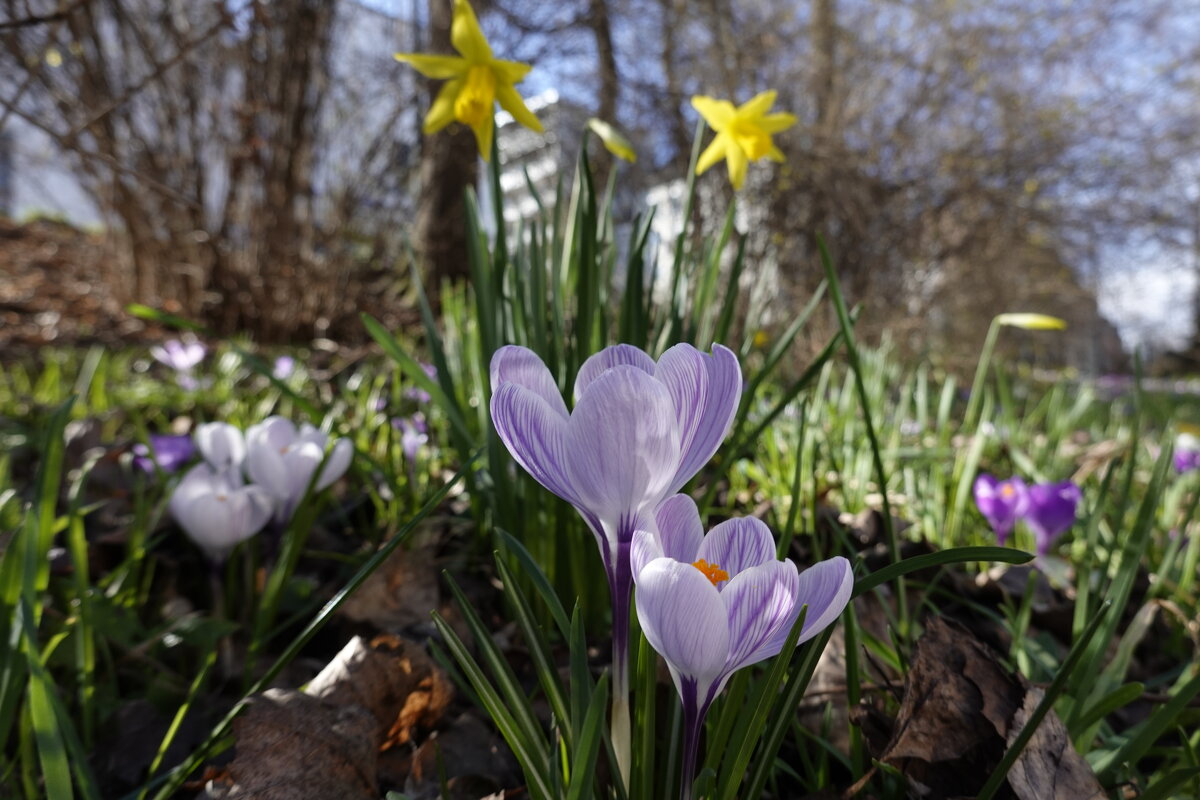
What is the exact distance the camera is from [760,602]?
1.57 ft

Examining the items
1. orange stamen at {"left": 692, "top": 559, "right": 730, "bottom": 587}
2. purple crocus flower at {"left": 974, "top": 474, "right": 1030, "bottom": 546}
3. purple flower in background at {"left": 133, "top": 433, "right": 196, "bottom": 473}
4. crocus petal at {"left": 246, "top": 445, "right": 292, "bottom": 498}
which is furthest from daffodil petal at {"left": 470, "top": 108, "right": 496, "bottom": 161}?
purple crocus flower at {"left": 974, "top": 474, "right": 1030, "bottom": 546}

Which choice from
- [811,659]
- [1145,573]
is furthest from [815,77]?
[811,659]

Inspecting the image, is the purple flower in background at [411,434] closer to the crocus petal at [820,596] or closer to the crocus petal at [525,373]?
the crocus petal at [525,373]

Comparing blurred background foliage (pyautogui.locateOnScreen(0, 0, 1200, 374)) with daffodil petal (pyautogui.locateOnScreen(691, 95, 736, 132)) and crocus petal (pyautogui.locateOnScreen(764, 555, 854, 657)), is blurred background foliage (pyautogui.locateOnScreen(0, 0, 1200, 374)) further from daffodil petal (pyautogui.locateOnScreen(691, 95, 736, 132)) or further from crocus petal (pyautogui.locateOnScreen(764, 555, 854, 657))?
crocus petal (pyautogui.locateOnScreen(764, 555, 854, 657))

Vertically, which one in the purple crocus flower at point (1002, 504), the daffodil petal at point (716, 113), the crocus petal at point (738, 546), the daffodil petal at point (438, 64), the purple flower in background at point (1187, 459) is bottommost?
the purple flower in background at point (1187, 459)

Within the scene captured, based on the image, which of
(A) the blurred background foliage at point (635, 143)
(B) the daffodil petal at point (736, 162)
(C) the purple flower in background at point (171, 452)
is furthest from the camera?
(A) the blurred background foliage at point (635, 143)

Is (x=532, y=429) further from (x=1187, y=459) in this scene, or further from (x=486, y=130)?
(x=1187, y=459)

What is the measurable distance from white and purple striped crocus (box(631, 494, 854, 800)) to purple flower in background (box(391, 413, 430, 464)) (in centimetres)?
108

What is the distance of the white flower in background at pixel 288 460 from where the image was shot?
3.46 ft

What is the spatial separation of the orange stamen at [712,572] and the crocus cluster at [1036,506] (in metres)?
1.06

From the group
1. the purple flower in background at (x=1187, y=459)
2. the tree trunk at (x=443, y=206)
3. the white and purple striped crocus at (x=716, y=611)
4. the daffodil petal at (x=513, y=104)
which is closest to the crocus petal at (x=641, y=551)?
the white and purple striped crocus at (x=716, y=611)

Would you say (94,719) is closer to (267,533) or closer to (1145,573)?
(267,533)

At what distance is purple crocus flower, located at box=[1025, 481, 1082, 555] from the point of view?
53.4 inches

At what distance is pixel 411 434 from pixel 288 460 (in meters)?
0.49
